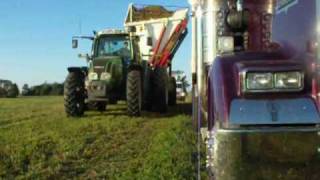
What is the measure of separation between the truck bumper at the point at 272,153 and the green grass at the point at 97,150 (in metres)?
3.63

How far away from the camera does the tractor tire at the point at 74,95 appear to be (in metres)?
16.0

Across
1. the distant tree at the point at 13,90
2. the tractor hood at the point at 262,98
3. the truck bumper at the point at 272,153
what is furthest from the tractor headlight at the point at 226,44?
the distant tree at the point at 13,90

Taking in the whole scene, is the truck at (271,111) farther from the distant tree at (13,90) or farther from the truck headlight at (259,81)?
the distant tree at (13,90)

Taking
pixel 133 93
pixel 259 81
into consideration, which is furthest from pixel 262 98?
pixel 133 93

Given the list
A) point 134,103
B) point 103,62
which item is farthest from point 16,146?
point 103,62

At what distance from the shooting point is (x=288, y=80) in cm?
365

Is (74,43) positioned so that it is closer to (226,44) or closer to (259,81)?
(226,44)

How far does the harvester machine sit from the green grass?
3.41 meters

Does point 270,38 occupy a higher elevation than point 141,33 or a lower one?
lower

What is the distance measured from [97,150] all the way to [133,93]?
5.43m

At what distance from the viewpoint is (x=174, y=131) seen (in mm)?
11359

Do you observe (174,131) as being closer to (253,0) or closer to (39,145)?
(39,145)

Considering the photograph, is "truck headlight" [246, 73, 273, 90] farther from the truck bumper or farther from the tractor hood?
the truck bumper

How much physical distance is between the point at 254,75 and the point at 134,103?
11.7 meters
